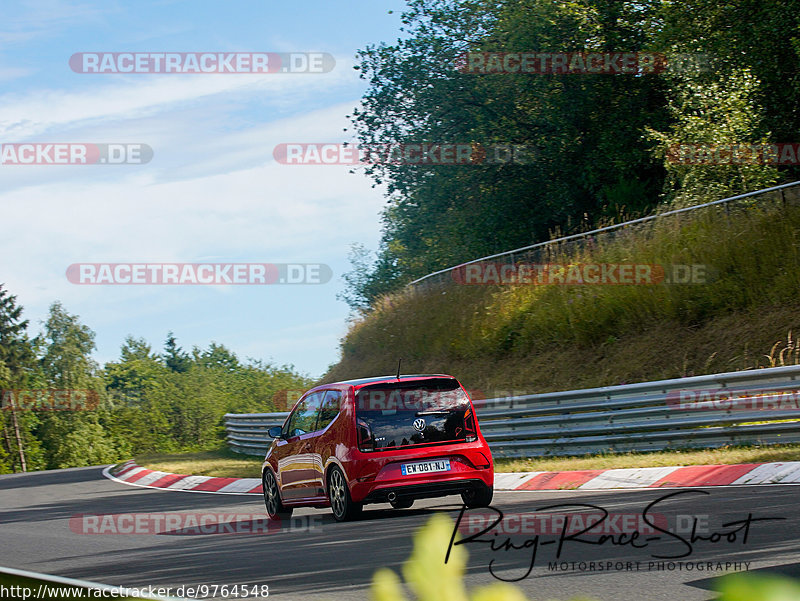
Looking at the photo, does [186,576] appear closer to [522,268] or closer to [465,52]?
[522,268]

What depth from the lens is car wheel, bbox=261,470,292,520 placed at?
1279cm

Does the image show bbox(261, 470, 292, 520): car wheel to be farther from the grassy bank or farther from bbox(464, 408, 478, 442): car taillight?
the grassy bank

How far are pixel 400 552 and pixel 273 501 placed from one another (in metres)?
5.19

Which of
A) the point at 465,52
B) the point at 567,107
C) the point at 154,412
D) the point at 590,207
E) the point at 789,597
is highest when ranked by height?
the point at 465,52

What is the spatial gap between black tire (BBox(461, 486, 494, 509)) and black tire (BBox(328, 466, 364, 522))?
1.21 meters

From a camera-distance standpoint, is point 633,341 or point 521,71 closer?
point 633,341

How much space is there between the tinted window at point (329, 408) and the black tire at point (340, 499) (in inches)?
25.1

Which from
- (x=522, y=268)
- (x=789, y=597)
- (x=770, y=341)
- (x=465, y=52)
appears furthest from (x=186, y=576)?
(x=465, y=52)

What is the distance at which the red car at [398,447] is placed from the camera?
10734mm

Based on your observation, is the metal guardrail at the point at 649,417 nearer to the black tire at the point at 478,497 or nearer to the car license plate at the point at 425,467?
the black tire at the point at 478,497

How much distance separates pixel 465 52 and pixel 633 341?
1709cm

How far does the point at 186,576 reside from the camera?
7746 millimetres

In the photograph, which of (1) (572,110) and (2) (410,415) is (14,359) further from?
(2) (410,415)

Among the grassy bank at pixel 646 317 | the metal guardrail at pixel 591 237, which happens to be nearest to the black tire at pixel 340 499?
the grassy bank at pixel 646 317
